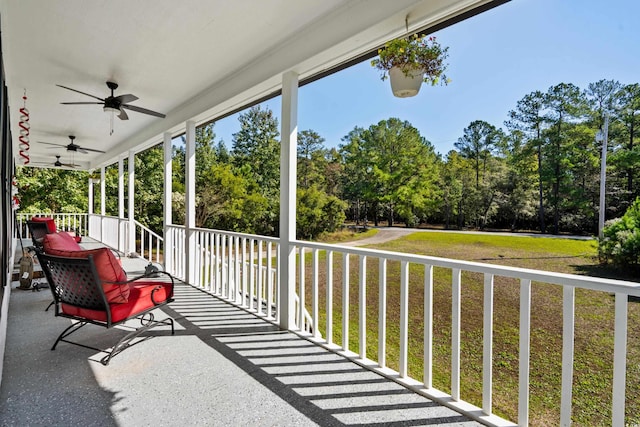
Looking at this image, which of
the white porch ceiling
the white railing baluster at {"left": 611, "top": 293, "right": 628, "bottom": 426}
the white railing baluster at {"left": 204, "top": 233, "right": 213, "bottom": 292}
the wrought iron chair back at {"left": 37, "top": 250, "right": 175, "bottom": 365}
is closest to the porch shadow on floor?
the wrought iron chair back at {"left": 37, "top": 250, "right": 175, "bottom": 365}

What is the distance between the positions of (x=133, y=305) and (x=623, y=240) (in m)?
6.73

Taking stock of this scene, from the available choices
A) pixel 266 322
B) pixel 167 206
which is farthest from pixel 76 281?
pixel 167 206

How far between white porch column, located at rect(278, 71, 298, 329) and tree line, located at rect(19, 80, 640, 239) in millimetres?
4189

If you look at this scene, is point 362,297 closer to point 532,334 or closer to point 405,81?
point 405,81

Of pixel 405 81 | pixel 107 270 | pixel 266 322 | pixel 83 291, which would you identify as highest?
pixel 405 81

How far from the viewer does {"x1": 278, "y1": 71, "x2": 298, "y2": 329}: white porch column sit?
10.6ft

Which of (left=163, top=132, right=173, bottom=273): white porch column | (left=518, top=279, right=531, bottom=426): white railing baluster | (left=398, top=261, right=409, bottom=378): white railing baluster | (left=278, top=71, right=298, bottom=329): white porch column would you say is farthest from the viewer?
(left=163, top=132, right=173, bottom=273): white porch column

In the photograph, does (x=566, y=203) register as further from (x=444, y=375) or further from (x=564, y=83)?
(x=444, y=375)

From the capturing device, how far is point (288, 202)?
327 cm

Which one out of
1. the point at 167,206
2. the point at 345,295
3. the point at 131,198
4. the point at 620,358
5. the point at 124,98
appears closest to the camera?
the point at 620,358

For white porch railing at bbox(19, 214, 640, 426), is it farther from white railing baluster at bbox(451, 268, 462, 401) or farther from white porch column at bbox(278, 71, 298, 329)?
white porch column at bbox(278, 71, 298, 329)

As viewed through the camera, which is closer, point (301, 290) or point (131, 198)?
point (301, 290)

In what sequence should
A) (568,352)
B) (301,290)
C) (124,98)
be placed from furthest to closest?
1. (124,98)
2. (301,290)
3. (568,352)

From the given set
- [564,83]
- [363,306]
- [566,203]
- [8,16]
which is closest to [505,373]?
[566,203]
